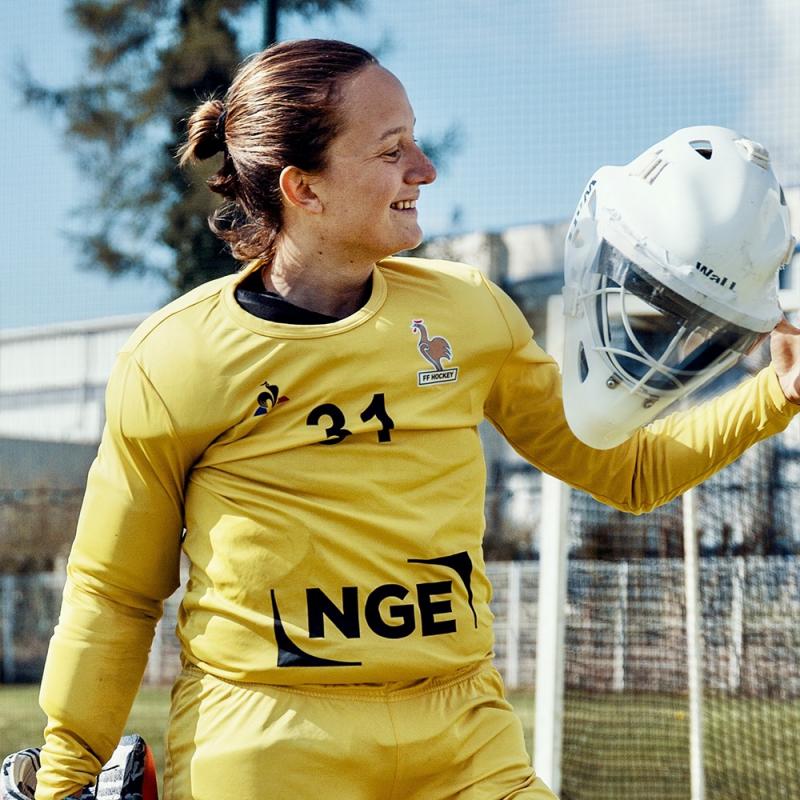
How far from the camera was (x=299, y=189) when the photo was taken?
202cm

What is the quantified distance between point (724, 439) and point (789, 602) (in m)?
3.35

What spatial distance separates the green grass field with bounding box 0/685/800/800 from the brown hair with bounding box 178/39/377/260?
3479 millimetres

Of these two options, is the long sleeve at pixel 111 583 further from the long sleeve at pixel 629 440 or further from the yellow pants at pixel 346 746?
the long sleeve at pixel 629 440

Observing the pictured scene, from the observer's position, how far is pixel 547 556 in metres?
4.40

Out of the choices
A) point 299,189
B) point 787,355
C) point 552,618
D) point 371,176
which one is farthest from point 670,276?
point 552,618

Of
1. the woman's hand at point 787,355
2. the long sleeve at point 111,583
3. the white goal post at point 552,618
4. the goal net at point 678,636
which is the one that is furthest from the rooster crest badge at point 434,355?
the goal net at point 678,636

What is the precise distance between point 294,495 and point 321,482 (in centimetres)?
4

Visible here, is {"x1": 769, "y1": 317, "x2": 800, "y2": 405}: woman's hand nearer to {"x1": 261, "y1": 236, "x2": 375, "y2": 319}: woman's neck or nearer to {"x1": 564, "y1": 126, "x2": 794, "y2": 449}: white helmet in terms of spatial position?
{"x1": 564, "y1": 126, "x2": 794, "y2": 449}: white helmet

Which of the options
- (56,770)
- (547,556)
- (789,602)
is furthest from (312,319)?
(789,602)

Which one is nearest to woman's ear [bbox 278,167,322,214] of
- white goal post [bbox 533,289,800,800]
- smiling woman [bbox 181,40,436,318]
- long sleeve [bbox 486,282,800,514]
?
smiling woman [bbox 181,40,436,318]

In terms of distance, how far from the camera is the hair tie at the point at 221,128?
2117 millimetres

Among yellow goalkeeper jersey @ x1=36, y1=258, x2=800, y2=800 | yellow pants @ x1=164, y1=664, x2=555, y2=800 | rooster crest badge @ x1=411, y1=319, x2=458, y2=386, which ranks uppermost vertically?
rooster crest badge @ x1=411, y1=319, x2=458, y2=386

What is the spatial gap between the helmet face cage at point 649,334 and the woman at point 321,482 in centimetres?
20

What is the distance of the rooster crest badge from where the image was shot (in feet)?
6.37
